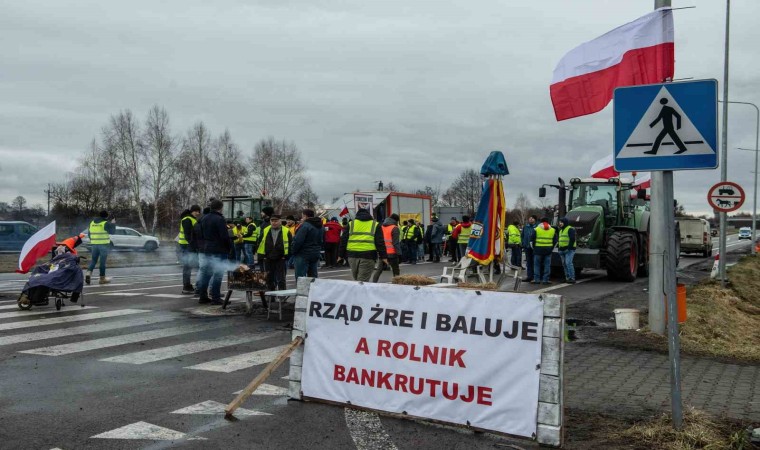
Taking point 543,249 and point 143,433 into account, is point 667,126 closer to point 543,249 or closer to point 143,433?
point 143,433

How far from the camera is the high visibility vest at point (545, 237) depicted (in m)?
17.7

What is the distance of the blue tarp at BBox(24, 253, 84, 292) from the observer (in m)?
11.4

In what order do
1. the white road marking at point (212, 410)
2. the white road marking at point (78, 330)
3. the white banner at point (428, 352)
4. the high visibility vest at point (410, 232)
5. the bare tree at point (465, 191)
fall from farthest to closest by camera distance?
the bare tree at point (465, 191)
the high visibility vest at point (410, 232)
the white road marking at point (78, 330)
the white road marking at point (212, 410)
the white banner at point (428, 352)

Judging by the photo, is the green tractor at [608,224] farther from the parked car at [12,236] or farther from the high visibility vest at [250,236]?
the parked car at [12,236]

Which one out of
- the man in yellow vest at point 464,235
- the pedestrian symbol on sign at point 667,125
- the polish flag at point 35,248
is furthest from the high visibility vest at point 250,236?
the pedestrian symbol on sign at point 667,125

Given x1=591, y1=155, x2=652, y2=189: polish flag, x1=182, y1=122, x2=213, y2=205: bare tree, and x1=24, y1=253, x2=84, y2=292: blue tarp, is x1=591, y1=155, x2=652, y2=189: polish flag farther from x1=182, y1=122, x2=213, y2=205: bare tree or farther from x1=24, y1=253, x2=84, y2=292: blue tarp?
x1=182, y1=122, x2=213, y2=205: bare tree

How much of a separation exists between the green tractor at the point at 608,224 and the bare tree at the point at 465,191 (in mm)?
93783

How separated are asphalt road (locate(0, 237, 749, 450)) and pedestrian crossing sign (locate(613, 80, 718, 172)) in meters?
2.46

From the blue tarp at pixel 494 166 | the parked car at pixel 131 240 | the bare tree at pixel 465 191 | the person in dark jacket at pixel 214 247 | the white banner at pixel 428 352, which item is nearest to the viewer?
the white banner at pixel 428 352

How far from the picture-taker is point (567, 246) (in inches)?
715

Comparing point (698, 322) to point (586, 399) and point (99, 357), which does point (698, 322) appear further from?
point (99, 357)

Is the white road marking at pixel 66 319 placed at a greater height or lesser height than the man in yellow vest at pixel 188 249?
lesser

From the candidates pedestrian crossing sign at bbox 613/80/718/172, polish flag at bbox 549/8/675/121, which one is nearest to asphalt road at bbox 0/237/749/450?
pedestrian crossing sign at bbox 613/80/718/172

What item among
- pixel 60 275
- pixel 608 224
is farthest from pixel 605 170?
pixel 60 275
